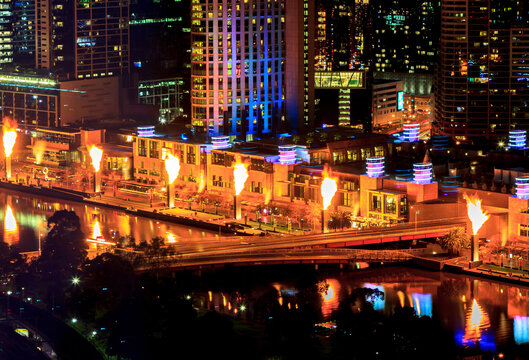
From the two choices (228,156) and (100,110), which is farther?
(100,110)

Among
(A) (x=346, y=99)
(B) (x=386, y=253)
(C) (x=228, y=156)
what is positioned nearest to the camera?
(B) (x=386, y=253)

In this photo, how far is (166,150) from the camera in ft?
192

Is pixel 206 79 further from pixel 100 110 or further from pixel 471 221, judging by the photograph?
pixel 471 221

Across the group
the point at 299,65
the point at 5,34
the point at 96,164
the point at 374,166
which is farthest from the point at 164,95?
the point at 374,166

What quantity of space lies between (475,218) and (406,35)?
48284mm

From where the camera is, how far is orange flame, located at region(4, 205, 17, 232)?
171ft

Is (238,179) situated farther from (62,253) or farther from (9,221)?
(62,253)

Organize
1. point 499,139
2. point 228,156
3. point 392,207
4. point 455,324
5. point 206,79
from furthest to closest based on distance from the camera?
point 499,139 → point 206,79 → point 228,156 → point 392,207 → point 455,324

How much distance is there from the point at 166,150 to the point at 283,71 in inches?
299

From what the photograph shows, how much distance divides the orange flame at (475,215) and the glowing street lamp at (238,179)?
10203 millimetres

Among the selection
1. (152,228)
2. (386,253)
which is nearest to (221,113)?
(152,228)

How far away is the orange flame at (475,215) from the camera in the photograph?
44375 mm

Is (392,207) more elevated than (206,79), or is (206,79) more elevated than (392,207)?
(206,79)

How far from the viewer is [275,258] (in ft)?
146
